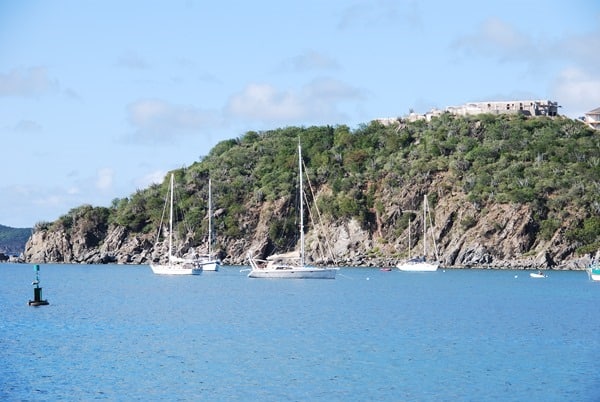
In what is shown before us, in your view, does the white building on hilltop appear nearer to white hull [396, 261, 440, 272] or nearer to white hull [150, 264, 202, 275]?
white hull [396, 261, 440, 272]

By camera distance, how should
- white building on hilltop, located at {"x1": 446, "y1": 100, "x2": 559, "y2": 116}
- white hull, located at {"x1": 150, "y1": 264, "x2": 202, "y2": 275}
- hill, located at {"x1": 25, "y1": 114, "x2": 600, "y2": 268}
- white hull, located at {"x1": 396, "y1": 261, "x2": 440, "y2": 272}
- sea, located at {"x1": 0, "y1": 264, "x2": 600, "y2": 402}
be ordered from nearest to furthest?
sea, located at {"x1": 0, "y1": 264, "x2": 600, "y2": 402} → white hull, located at {"x1": 150, "y1": 264, "x2": 202, "y2": 275} → white hull, located at {"x1": 396, "y1": 261, "x2": 440, "y2": 272} → hill, located at {"x1": 25, "y1": 114, "x2": 600, "y2": 268} → white building on hilltop, located at {"x1": 446, "y1": 100, "x2": 559, "y2": 116}

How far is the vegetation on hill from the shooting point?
11262cm

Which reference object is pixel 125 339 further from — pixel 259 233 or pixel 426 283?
pixel 259 233

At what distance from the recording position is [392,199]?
4754 inches

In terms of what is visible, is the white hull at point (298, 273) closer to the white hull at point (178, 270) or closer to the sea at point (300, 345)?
the sea at point (300, 345)

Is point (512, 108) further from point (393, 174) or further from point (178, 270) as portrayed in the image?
point (178, 270)

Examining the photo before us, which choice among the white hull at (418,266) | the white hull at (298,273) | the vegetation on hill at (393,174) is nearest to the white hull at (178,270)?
the white hull at (298,273)

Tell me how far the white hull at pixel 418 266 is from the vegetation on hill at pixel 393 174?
38.6 ft

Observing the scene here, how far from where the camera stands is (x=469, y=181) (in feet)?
388

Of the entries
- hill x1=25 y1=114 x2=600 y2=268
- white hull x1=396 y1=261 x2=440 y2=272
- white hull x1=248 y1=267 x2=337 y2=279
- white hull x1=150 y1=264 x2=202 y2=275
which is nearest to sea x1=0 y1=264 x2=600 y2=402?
white hull x1=248 y1=267 x2=337 y2=279

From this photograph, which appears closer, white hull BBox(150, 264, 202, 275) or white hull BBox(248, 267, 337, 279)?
white hull BBox(248, 267, 337, 279)

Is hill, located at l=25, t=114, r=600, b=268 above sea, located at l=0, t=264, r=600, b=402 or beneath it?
above

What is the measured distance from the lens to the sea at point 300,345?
3169 cm

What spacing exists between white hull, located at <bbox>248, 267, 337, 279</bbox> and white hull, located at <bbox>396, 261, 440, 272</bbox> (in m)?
21.6
